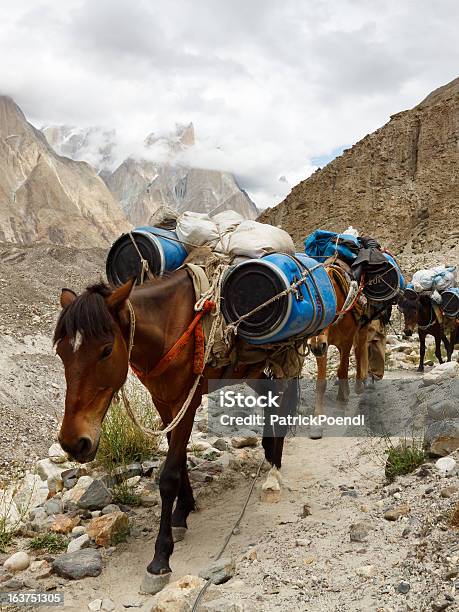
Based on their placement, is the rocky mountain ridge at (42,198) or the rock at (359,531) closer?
the rock at (359,531)

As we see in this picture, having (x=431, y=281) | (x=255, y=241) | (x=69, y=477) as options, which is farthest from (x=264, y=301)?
(x=431, y=281)

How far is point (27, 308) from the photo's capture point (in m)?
14.5

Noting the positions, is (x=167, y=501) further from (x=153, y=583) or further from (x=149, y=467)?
(x=149, y=467)

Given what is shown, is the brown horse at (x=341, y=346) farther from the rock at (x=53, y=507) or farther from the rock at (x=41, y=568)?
the rock at (x=41, y=568)

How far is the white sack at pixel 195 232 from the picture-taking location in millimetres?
4246

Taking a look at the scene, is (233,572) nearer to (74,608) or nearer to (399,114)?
(74,608)

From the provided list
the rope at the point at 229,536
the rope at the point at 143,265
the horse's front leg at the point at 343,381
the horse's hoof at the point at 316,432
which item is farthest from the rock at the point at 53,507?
the horse's front leg at the point at 343,381

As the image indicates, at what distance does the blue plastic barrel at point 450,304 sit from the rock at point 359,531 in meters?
7.72

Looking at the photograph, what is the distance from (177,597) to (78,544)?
1159 millimetres

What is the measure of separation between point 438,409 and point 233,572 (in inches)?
92.5

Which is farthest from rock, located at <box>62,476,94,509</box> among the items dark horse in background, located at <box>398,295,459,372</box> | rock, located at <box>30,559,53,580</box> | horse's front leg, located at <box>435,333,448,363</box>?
horse's front leg, located at <box>435,333,448,363</box>

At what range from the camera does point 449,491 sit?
10.9 feet

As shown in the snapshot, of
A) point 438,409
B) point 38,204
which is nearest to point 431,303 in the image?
point 438,409

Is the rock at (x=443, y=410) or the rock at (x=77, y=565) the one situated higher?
the rock at (x=443, y=410)
